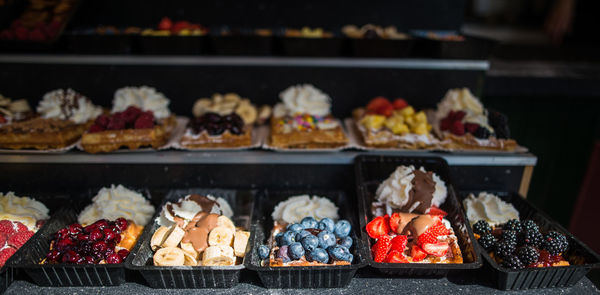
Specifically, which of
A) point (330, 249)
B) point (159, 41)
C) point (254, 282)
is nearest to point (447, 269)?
point (330, 249)

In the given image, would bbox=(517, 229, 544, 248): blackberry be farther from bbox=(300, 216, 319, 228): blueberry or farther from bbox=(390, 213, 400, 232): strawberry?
bbox=(300, 216, 319, 228): blueberry

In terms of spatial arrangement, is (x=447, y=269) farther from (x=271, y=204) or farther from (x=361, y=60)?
(x=361, y=60)

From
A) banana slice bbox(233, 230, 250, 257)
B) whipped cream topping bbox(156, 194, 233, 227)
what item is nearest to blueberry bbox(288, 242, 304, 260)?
banana slice bbox(233, 230, 250, 257)

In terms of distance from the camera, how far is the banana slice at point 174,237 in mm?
1884

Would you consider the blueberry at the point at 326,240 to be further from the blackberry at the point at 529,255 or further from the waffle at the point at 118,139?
the waffle at the point at 118,139

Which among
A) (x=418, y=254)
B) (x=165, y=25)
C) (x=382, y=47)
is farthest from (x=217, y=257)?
(x=165, y=25)

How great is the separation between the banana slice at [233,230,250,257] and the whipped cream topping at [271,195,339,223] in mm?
286

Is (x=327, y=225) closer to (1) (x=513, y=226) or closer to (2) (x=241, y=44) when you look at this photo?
(1) (x=513, y=226)

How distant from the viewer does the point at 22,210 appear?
2.17m

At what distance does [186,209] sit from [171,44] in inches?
47.2

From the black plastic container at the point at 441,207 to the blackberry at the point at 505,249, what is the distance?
113 millimetres

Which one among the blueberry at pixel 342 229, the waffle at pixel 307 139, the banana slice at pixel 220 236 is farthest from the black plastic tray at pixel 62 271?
the waffle at pixel 307 139

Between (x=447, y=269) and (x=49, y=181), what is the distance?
2.39 metres

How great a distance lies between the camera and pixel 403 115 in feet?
8.67
